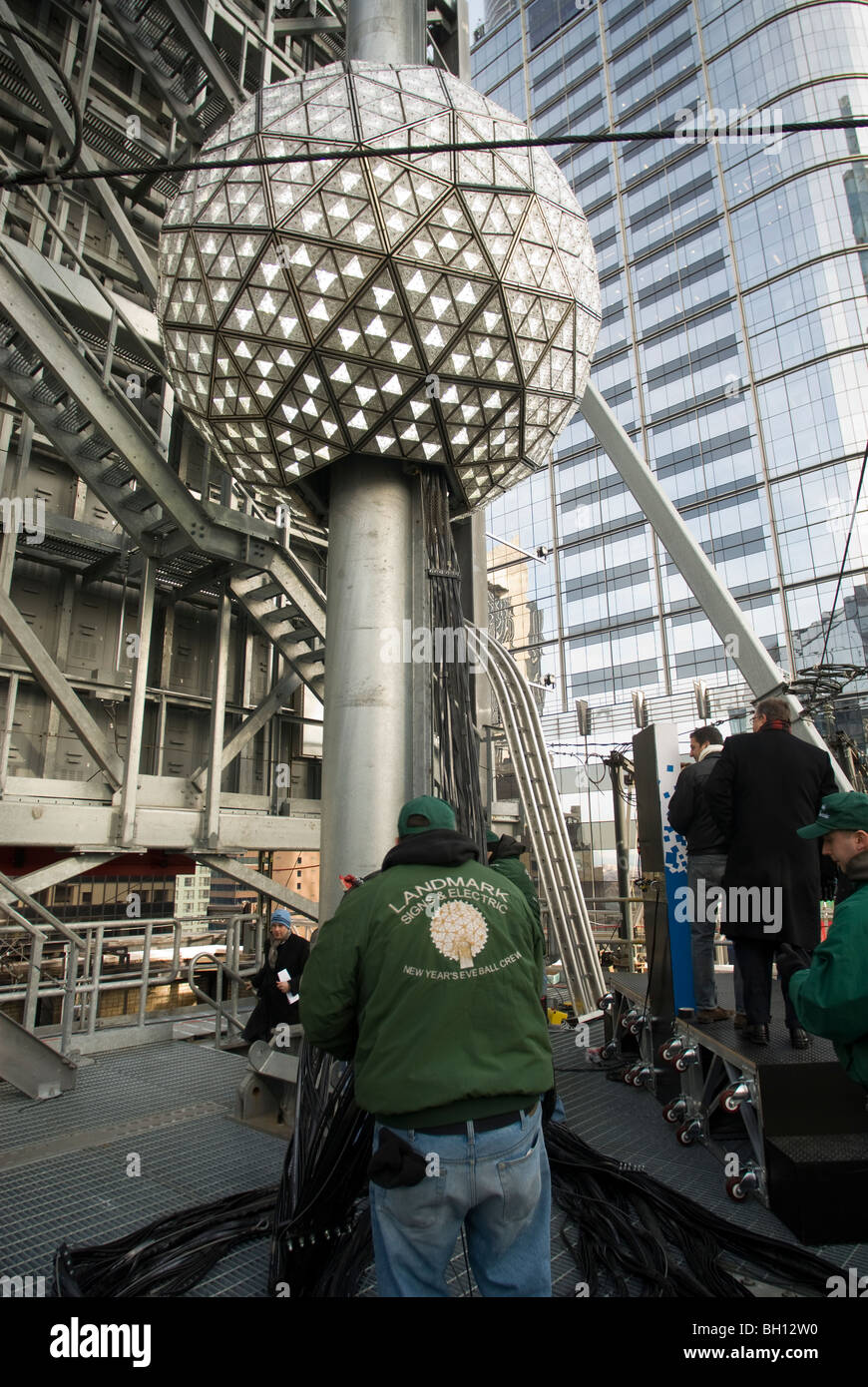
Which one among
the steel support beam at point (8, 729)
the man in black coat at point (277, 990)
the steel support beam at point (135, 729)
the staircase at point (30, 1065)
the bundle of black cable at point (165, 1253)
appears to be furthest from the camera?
the steel support beam at point (135, 729)

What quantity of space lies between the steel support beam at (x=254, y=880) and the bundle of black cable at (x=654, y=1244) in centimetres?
677

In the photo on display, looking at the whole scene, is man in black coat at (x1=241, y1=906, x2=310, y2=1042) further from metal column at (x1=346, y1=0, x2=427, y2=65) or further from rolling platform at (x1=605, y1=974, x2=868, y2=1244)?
metal column at (x1=346, y1=0, x2=427, y2=65)

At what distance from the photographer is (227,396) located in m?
4.34

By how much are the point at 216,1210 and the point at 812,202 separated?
40991mm

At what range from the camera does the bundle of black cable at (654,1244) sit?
8.88 feet

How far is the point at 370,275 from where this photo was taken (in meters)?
3.81

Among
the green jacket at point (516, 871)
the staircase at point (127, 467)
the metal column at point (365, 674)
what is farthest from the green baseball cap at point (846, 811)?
the staircase at point (127, 467)

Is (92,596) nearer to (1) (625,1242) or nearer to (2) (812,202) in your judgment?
(1) (625,1242)

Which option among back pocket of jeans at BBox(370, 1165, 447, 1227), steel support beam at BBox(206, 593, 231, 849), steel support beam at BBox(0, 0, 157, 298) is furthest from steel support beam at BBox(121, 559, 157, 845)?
back pocket of jeans at BBox(370, 1165, 447, 1227)

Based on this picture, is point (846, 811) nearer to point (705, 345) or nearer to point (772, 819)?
point (772, 819)

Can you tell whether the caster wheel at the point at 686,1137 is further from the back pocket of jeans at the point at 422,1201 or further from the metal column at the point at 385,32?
the metal column at the point at 385,32

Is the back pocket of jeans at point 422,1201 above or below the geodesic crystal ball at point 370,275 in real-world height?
below

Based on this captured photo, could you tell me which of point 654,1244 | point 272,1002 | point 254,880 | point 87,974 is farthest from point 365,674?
point 254,880

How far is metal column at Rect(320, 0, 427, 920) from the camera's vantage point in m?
4.10
